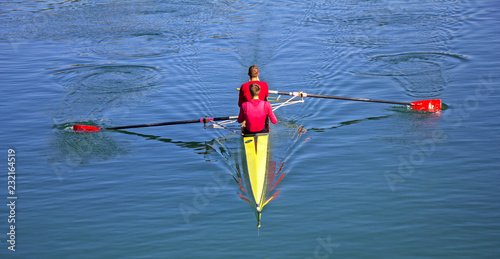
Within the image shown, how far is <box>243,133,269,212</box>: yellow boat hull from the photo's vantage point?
949cm

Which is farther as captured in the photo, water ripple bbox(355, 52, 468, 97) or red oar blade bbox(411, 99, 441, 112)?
water ripple bbox(355, 52, 468, 97)

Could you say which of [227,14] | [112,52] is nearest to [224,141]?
[112,52]

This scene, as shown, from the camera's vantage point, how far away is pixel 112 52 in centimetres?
2086

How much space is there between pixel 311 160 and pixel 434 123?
4.03 m

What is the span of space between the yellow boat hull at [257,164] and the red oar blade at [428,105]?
5.31 meters

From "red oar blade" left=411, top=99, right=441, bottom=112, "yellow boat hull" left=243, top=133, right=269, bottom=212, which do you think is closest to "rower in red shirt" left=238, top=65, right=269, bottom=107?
"yellow boat hull" left=243, top=133, right=269, bottom=212

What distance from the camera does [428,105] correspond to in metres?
14.2

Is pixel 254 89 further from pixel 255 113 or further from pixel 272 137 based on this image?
pixel 272 137

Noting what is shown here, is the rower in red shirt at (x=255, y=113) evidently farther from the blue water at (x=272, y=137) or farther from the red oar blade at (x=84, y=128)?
the red oar blade at (x=84, y=128)

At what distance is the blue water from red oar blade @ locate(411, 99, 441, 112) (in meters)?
0.26

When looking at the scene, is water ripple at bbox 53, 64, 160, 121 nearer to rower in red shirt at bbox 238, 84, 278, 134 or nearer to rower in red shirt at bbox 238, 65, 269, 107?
rower in red shirt at bbox 238, 65, 269, 107

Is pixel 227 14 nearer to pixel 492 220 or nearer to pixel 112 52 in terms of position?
pixel 112 52

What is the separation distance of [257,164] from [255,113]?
1.32 meters

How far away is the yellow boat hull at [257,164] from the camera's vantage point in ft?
31.1
